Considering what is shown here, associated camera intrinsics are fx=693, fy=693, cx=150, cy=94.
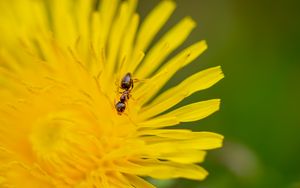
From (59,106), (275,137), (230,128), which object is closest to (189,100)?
(230,128)

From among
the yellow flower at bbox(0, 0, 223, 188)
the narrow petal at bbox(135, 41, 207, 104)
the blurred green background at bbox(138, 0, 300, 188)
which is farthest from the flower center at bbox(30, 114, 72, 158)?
the blurred green background at bbox(138, 0, 300, 188)

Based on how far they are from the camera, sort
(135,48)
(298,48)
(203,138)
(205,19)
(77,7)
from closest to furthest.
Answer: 1. (203,138)
2. (135,48)
3. (77,7)
4. (298,48)
5. (205,19)

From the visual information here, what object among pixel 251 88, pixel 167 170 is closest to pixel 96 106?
pixel 167 170

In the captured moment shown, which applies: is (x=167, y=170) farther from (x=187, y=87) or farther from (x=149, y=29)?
(x=149, y=29)

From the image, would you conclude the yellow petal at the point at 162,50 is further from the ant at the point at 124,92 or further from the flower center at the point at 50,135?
the flower center at the point at 50,135

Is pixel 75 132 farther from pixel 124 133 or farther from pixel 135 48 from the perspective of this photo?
pixel 135 48

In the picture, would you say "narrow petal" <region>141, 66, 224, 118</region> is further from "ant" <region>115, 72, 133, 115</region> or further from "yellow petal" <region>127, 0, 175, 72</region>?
"yellow petal" <region>127, 0, 175, 72</region>
